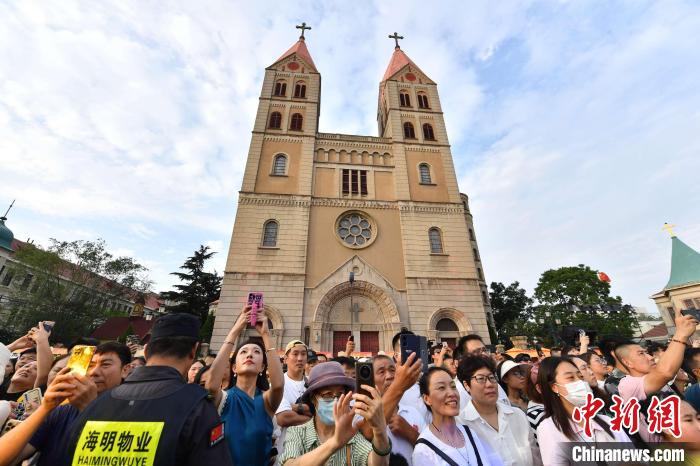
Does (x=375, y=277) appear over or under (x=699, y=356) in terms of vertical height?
over

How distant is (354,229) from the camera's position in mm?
17297

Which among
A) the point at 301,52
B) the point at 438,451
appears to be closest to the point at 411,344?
the point at 438,451

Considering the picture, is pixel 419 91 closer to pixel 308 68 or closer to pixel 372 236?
pixel 308 68

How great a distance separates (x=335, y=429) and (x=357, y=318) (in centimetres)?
1379

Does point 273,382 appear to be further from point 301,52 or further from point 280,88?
point 301,52

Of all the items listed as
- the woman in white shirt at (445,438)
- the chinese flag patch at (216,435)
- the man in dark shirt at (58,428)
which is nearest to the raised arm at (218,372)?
the chinese flag patch at (216,435)

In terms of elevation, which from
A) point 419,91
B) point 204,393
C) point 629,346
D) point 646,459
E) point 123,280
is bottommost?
point 646,459

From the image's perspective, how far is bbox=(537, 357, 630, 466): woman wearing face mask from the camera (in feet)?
7.32

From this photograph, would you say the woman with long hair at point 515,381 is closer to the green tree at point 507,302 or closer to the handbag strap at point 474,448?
the handbag strap at point 474,448

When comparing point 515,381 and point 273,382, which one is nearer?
point 273,382

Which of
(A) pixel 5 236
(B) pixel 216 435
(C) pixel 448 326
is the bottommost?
(B) pixel 216 435

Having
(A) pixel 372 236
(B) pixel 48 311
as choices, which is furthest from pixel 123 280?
(A) pixel 372 236

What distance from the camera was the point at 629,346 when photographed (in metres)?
3.35

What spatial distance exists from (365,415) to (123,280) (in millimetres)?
31218
